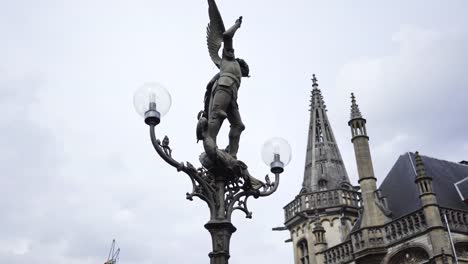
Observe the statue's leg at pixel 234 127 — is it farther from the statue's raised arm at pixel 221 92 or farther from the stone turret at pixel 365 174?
the stone turret at pixel 365 174

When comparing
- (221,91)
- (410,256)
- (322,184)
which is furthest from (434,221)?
(221,91)

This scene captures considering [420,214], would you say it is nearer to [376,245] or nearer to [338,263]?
[376,245]

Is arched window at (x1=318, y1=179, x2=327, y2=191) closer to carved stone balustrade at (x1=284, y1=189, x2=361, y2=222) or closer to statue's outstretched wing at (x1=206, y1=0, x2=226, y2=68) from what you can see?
carved stone balustrade at (x1=284, y1=189, x2=361, y2=222)

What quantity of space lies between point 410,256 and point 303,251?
10057 millimetres

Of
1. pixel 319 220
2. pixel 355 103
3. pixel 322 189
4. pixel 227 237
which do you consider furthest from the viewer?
pixel 322 189

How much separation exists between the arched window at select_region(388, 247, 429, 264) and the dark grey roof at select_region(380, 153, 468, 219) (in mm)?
2031

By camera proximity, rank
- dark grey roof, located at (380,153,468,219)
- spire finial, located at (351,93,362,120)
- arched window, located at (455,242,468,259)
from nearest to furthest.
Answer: arched window, located at (455,242,468,259) < dark grey roof, located at (380,153,468,219) < spire finial, located at (351,93,362,120)

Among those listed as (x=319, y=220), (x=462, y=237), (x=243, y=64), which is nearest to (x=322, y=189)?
(x=319, y=220)

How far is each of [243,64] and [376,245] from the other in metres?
17.6

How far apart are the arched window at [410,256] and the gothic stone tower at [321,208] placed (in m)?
5.27

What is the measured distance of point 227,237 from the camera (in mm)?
5195

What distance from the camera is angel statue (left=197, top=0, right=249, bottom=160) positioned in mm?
5641

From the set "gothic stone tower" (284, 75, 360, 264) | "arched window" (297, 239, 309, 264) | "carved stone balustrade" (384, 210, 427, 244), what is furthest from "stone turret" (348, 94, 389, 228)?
"arched window" (297, 239, 309, 264)

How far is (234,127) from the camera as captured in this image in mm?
6004
